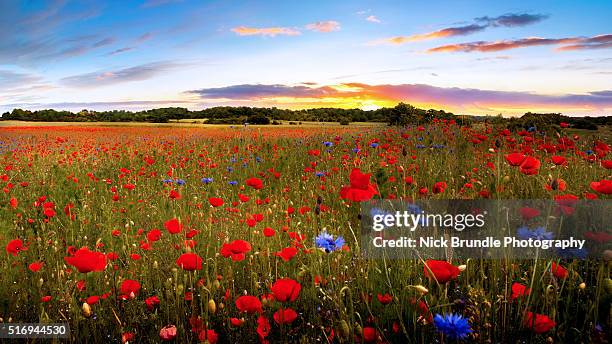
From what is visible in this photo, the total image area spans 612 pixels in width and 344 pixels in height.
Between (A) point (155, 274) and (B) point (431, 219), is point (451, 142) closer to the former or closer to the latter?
(B) point (431, 219)

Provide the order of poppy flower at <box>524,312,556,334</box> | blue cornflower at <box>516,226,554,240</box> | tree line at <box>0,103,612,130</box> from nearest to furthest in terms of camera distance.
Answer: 1. poppy flower at <box>524,312,556,334</box>
2. blue cornflower at <box>516,226,554,240</box>
3. tree line at <box>0,103,612,130</box>

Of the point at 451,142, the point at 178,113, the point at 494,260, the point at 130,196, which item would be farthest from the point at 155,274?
the point at 178,113

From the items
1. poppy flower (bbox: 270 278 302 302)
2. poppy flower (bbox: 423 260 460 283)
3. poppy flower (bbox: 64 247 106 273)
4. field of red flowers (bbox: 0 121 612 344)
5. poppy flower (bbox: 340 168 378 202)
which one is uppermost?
poppy flower (bbox: 340 168 378 202)

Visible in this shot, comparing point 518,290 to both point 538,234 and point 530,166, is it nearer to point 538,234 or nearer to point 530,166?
point 538,234

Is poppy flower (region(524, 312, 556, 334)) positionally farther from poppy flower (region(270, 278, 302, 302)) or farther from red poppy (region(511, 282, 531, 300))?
poppy flower (region(270, 278, 302, 302))

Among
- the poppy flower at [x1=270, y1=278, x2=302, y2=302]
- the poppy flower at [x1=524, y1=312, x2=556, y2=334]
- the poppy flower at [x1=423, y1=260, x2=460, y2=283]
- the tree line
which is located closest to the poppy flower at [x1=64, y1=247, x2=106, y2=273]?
the poppy flower at [x1=270, y1=278, x2=302, y2=302]

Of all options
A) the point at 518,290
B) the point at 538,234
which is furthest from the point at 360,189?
the point at 538,234

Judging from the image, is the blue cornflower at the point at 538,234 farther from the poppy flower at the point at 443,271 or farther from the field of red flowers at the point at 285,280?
the poppy flower at the point at 443,271

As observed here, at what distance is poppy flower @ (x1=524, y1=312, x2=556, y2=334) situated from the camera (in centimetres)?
162

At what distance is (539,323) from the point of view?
5.41ft

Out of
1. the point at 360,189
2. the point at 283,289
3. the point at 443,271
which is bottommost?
the point at 283,289

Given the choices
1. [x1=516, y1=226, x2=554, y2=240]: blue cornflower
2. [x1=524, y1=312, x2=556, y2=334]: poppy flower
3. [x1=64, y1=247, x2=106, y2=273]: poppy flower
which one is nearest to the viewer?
[x1=524, y1=312, x2=556, y2=334]: poppy flower

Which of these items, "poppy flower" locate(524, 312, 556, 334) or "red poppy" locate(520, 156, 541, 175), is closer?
"poppy flower" locate(524, 312, 556, 334)

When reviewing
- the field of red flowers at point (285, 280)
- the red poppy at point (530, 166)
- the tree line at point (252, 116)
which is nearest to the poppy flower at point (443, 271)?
the field of red flowers at point (285, 280)
